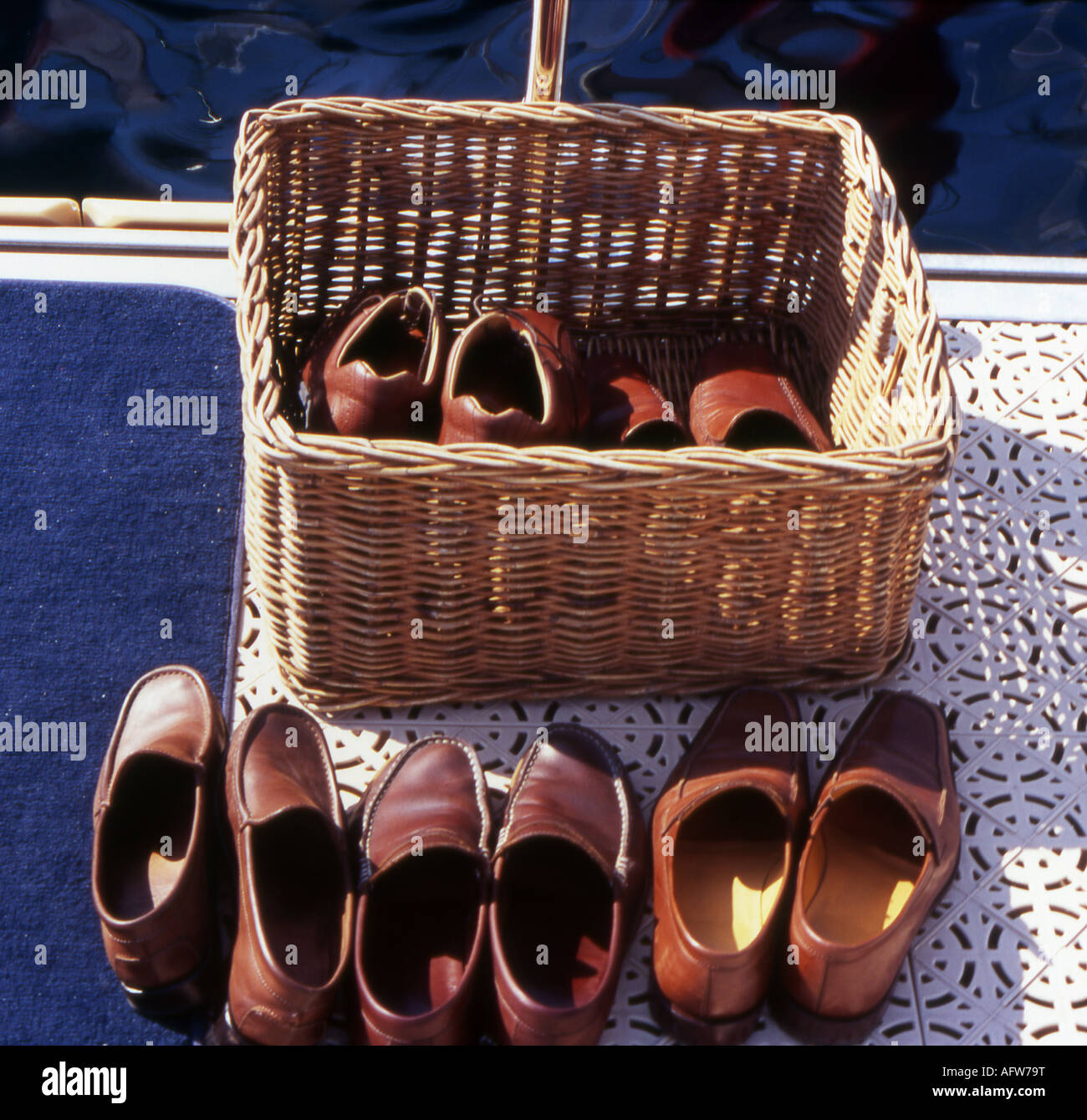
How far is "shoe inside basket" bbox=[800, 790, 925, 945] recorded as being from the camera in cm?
101

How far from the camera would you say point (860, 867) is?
3.40ft

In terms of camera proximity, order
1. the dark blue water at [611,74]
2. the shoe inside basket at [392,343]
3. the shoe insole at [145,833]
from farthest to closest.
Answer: the dark blue water at [611,74]
the shoe inside basket at [392,343]
the shoe insole at [145,833]

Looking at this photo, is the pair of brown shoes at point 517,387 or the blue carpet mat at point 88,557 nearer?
the blue carpet mat at point 88,557

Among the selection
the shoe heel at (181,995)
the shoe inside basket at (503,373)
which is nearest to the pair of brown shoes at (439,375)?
the shoe inside basket at (503,373)

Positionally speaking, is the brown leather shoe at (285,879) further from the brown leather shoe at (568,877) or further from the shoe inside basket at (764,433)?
the shoe inside basket at (764,433)

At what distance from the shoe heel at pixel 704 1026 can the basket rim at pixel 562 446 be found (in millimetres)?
430

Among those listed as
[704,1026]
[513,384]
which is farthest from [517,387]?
[704,1026]

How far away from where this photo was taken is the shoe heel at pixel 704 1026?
36.2 inches

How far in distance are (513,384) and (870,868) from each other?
1.95ft

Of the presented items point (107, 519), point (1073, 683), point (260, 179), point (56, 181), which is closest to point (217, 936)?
point (107, 519)

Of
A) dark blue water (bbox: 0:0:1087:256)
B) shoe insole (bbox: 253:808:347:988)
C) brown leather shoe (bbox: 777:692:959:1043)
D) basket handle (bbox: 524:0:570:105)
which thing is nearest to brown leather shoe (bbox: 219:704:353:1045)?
shoe insole (bbox: 253:808:347:988)

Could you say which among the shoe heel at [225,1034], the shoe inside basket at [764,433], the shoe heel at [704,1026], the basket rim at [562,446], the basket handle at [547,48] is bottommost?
the shoe heel at [225,1034]

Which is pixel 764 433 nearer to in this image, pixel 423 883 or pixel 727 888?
pixel 727 888
